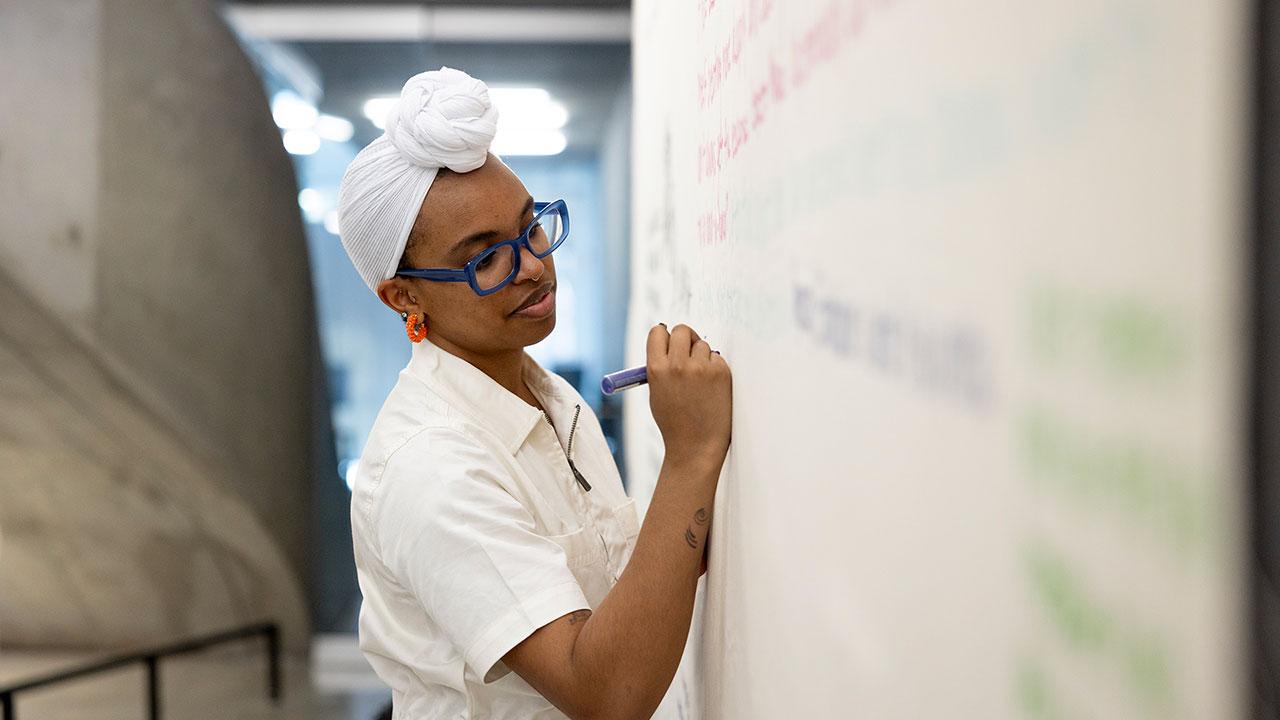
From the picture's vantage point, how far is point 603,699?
88 cm

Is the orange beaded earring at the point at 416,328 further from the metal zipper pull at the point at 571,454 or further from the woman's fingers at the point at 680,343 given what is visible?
the woman's fingers at the point at 680,343

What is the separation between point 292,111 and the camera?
4047mm

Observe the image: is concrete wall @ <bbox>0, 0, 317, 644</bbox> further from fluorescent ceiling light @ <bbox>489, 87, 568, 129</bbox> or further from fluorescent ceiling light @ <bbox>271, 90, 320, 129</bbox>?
fluorescent ceiling light @ <bbox>489, 87, 568, 129</bbox>

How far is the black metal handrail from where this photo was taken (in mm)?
2760

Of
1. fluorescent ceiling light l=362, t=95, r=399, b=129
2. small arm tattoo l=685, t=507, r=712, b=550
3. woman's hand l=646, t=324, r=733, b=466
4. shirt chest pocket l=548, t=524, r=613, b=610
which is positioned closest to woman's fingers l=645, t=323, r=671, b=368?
woman's hand l=646, t=324, r=733, b=466

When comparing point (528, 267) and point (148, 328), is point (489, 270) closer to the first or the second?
point (528, 267)

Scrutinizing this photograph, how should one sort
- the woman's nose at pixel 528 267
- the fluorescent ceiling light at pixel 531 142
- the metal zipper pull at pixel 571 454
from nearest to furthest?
1. the woman's nose at pixel 528 267
2. the metal zipper pull at pixel 571 454
3. the fluorescent ceiling light at pixel 531 142

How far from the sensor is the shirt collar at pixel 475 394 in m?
1.12

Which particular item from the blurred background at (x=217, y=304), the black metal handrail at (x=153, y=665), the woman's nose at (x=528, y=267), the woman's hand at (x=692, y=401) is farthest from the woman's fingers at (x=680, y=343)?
the blurred background at (x=217, y=304)

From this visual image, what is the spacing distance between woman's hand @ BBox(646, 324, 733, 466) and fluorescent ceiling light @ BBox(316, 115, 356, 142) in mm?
3444

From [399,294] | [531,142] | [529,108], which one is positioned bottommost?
[399,294]

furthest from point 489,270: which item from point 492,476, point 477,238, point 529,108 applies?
point 529,108

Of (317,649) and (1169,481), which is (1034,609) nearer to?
(1169,481)

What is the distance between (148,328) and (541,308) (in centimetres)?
323
